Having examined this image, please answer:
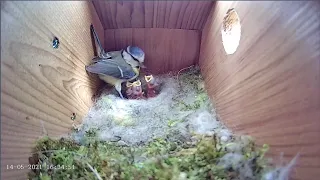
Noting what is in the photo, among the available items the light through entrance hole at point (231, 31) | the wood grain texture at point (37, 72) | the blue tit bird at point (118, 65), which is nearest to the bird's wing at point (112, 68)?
the blue tit bird at point (118, 65)

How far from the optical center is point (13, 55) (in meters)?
0.69

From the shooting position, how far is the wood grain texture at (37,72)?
0.68 m

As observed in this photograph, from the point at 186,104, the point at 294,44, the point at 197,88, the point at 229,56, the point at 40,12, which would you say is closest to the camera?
the point at 294,44

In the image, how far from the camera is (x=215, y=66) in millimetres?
1062

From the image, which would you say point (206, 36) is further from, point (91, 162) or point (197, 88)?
point (91, 162)

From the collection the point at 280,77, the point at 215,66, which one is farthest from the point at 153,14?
the point at 280,77

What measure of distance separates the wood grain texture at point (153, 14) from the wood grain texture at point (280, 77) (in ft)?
0.22

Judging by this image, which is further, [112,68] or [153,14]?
[112,68]

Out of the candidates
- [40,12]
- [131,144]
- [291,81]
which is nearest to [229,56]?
[291,81]

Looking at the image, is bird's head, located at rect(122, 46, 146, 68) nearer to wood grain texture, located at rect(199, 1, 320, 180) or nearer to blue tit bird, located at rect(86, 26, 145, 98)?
blue tit bird, located at rect(86, 26, 145, 98)

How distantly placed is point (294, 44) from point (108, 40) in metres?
0.74

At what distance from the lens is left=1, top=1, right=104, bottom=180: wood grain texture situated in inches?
26.7

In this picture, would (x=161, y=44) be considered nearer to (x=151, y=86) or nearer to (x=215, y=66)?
(x=151, y=86)

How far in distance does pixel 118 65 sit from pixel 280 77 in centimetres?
77
